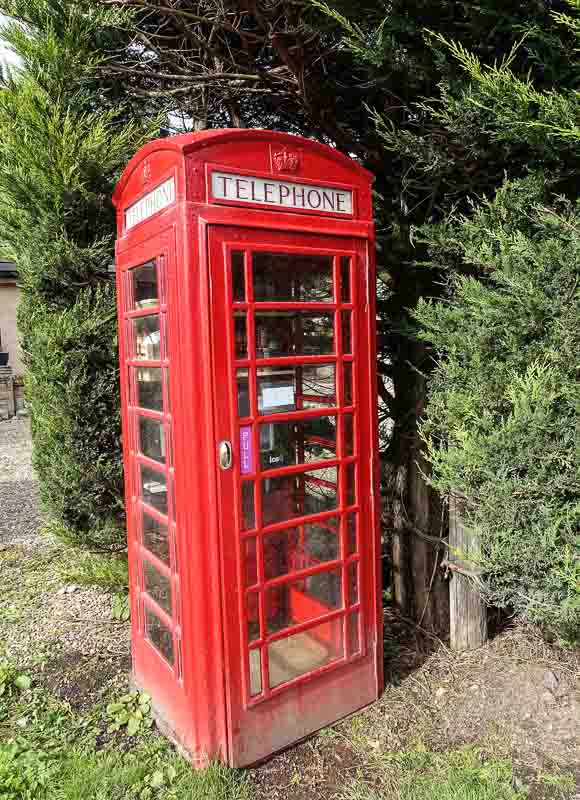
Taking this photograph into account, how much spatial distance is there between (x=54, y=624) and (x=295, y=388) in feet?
8.63

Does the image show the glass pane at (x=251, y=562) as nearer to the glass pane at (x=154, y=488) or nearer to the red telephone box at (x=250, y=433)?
the red telephone box at (x=250, y=433)

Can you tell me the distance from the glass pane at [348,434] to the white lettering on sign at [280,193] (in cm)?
97

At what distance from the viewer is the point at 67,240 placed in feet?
11.7

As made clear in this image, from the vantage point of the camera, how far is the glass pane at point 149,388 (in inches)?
108

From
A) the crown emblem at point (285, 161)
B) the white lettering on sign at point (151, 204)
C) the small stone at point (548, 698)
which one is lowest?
the small stone at point (548, 698)

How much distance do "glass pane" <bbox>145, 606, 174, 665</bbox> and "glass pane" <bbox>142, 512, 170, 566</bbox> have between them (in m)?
0.34

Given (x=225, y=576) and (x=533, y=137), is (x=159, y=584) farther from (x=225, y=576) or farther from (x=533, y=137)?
(x=533, y=137)

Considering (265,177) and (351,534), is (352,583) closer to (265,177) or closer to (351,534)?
(351,534)

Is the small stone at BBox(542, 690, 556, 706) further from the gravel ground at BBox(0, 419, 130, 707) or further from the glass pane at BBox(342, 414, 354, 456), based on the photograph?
the gravel ground at BBox(0, 419, 130, 707)

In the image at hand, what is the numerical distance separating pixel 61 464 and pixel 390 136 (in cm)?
275

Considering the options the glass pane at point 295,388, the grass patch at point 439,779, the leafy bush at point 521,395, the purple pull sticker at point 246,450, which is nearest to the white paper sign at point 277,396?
the glass pane at point 295,388

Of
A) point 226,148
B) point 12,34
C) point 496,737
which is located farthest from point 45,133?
point 496,737

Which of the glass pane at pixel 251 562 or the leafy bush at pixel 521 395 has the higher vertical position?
the leafy bush at pixel 521 395

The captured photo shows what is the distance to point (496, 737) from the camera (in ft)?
9.28
